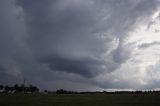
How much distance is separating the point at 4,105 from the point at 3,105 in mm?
201

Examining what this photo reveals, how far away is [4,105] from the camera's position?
57.1m

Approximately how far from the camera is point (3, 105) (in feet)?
187
